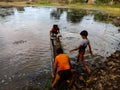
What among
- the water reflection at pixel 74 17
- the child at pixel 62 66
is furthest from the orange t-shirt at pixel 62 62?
the water reflection at pixel 74 17

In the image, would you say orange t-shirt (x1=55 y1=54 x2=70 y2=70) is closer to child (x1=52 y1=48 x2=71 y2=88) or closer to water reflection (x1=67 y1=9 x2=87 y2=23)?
child (x1=52 y1=48 x2=71 y2=88)

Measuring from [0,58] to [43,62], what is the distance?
2990 millimetres

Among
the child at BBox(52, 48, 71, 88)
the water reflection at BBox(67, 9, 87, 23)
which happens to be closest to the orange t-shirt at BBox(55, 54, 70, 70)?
the child at BBox(52, 48, 71, 88)

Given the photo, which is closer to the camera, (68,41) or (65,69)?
(65,69)

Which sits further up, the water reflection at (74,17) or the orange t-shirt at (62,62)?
the orange t-shirt at (62,62)

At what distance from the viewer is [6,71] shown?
1155 cm

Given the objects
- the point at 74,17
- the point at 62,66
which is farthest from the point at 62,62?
the point at 74,17

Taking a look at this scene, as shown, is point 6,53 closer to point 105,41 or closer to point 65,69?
point 65,69

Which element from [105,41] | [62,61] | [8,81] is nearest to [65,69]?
[62,61]

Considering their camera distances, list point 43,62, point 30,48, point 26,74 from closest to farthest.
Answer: point 26,74 < point 43,62 < point 30,48

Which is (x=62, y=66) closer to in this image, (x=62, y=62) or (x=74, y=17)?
(x=62, y=62)

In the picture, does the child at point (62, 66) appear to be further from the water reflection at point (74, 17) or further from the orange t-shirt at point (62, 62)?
the water reflection at point (74, 17)

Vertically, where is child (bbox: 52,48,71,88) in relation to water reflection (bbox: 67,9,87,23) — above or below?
above

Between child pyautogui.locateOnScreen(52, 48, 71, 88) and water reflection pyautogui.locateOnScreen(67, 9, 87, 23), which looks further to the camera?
water reflection pyautogui.locateOnScreen(67, 9, 87, 23)
